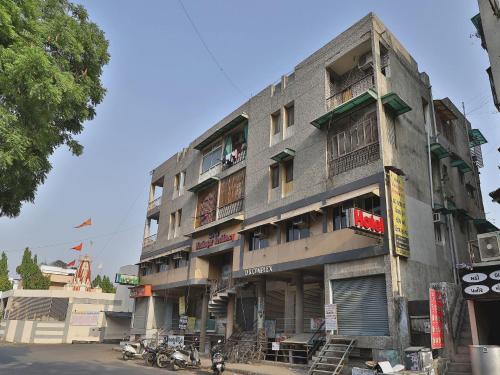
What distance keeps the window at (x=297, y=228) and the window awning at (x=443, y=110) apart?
9.15 meters

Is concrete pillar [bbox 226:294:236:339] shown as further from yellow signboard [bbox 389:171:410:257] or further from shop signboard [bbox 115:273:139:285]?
shop signboard [bbox 115:273:139:285]

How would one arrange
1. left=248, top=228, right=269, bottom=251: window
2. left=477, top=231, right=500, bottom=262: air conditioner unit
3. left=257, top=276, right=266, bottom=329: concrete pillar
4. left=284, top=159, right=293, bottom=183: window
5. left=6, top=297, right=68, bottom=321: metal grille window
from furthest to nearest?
1. left=6, top=297, right=68, bottom=321: metal grille window
2. left=248, top=228, right=269, bottom=251: window
3. left=284, top=159, right=293, bottom=183: window
4. left=257, top=276, right=266, bottom=329: concrete pillar
5. left=477, top=231, right=500, bottom=262: air conditioner unit

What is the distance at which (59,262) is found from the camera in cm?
7362

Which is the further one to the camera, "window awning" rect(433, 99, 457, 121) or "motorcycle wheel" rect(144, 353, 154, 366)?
"window awning" rect(433, 99, 457, 121)

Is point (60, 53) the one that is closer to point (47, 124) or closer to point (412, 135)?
point (47, 124)

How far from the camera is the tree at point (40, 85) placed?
21.4 feet

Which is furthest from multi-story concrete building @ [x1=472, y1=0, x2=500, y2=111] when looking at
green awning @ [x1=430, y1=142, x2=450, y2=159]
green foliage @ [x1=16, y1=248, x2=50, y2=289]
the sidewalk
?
green foliage @ [x1=16, y1=248, x2=50, y2=289]

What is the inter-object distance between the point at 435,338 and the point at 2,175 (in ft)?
38.0

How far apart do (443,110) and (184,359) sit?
17.0 m

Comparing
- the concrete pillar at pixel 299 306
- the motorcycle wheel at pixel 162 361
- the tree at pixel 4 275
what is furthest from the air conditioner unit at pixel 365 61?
the tree at pixel 4 275

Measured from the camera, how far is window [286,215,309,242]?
17.6m

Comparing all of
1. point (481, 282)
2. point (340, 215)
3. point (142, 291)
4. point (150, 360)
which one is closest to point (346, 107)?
point (340, 215)

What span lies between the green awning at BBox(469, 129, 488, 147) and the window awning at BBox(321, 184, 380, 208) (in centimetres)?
1299

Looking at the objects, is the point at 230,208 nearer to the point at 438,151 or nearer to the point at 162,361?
the point at 162,361
